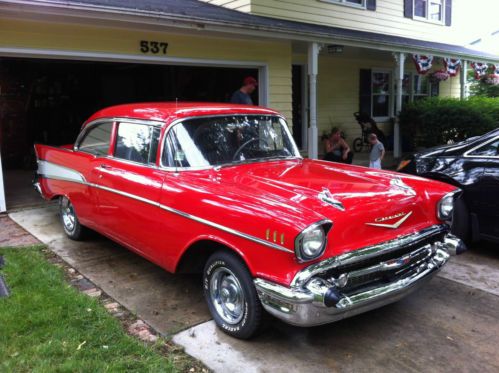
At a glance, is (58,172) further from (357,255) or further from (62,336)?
(357,255)

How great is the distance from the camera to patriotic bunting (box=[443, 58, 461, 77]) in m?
13.8

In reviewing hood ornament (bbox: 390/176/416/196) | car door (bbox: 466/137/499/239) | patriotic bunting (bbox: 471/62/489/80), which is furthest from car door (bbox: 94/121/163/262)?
patriotic bunting (bbox: 471/62/489/80)

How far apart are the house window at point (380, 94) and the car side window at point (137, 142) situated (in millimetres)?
11510

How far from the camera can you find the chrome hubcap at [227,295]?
3377 millimetres

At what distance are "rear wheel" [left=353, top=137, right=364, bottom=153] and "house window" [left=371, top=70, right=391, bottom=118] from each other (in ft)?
4.51

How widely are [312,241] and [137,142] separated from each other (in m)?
2.27

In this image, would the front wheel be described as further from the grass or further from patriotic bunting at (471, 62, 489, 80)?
patriotic bunting at (471, 62, 489, 80)

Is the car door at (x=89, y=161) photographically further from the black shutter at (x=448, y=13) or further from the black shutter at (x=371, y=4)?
the black shutter at (x=448, y=13)

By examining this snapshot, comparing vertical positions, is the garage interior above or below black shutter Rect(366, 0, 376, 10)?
below

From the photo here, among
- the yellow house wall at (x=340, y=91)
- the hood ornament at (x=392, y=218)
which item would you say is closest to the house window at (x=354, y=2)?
the yellow house wall at (x=340, y=91)

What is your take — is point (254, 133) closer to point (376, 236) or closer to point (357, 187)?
point (357, 187)

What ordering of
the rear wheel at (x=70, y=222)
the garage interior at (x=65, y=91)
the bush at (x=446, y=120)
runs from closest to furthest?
the rear wheel at (x=70, y=222)
the bush at (x=446, y=120)
the garage interior at (x=65, y=91)

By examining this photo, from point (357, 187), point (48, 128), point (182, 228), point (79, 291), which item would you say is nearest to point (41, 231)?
point (79, 291)

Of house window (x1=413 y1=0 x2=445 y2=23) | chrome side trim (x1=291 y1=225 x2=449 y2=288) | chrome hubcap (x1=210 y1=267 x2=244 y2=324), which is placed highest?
house window (x1=413 y1=0 x2=445 y2=23)
